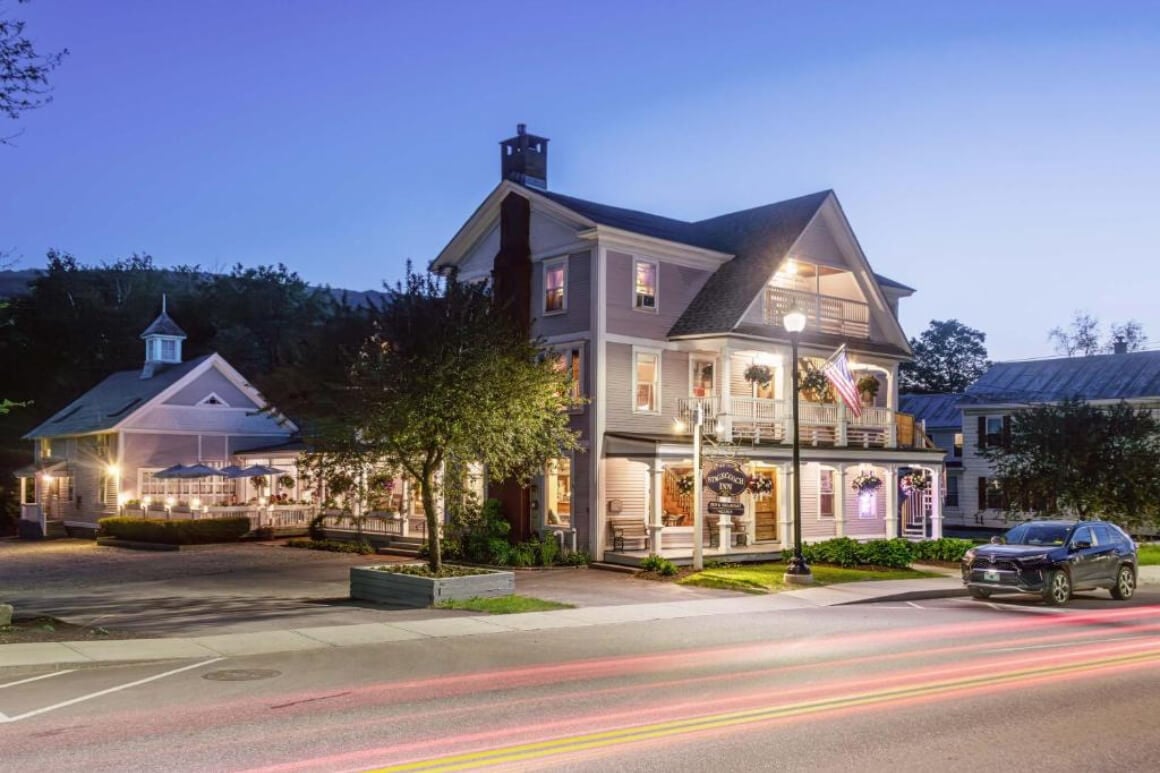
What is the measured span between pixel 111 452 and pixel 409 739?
39212 millimetres

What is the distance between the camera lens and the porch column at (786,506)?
30.8 metres

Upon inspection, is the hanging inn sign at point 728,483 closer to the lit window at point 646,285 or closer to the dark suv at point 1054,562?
the dark suv at point 1054,562

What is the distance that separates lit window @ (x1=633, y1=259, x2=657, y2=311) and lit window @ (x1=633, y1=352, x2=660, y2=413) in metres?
1.48

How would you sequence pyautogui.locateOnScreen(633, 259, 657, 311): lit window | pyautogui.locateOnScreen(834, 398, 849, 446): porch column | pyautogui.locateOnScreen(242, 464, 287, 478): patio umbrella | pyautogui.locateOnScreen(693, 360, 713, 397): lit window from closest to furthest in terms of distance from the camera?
pyautogui.locateOnScreen(633, 259, 657, 311): lit window
pyautogui.locateOnScreen(693, 360, 713, 397): lit window
pyautogui.locateOnScreen(834, 398, 849, 446): porch column
pyautogui.locateOnScreen(242, 464, 287, 478): patio umbrella

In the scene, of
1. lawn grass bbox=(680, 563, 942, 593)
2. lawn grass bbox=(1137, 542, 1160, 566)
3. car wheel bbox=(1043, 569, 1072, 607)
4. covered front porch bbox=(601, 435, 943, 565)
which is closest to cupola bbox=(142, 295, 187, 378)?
covered front porch bbox=(601, 435, 943, 565)

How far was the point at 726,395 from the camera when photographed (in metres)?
30.5

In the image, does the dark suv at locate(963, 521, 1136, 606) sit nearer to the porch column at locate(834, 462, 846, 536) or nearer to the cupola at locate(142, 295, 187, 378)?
the porch column at locate(834, 462, 846, 536)

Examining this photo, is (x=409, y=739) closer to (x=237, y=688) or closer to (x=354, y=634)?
(x=237, y=688)

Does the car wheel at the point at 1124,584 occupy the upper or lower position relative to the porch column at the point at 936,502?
lower

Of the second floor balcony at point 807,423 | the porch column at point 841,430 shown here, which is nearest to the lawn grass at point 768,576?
the second floor balcony at point 807,423

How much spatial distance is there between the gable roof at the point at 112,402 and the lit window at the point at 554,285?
2069 cm

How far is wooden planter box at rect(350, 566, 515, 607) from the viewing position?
19781mm

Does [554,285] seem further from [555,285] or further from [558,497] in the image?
[558,497]

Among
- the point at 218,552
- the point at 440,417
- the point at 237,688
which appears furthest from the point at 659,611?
the point at 218,552
